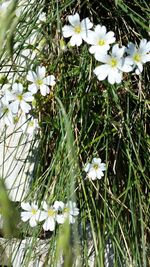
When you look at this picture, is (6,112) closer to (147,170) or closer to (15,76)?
(15,76)

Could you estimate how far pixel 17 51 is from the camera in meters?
1.36

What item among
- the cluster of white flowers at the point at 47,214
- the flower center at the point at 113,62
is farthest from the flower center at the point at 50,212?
the flower center at the point at 113,62

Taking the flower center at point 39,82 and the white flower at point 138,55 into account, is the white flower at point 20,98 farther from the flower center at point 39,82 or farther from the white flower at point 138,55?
Answer: the white flower at point 138,55

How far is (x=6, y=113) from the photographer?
4.08ft

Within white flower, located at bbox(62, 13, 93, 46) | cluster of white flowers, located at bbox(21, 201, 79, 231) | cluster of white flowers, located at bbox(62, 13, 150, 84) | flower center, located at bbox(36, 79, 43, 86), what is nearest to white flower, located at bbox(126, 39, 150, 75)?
cluster of white flowers, located at bbox(62, 13, 150, 84)

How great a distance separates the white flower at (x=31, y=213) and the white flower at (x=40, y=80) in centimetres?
25

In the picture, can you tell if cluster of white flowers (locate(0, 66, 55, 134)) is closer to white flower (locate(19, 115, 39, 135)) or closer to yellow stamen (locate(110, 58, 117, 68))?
white flower (locate(19, 115, 39, 135))

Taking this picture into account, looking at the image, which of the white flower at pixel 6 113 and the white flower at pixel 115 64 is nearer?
the white flower at pixel 115 64

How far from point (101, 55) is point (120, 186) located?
0.34 metres

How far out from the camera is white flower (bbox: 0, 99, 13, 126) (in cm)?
123

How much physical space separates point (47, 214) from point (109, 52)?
0.37 meters

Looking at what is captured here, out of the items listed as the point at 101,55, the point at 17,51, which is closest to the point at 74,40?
the point at 101,55

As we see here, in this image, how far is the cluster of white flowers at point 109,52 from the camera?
113 centimetres

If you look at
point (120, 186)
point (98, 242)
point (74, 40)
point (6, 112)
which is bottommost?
point (98, 242)
